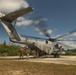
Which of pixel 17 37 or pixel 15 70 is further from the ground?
pixel 17 37

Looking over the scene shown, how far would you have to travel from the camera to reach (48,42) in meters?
34.9

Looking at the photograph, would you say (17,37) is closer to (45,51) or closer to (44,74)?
(45,51)

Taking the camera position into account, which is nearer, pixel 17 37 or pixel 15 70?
pixel 15 70

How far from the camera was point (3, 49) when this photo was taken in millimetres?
50781

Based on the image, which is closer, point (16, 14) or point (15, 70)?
point (15, 70)

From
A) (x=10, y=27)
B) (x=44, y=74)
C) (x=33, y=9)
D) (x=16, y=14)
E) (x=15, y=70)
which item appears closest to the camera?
(x=44, y=74)

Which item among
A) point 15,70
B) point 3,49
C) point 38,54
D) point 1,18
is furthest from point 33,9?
point 3,49

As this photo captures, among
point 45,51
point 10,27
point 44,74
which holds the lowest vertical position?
point 44,74

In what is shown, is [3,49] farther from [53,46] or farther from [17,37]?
[17,37]

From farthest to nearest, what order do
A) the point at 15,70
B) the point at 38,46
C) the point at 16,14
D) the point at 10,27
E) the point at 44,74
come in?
the point at 38,46
the point at 10,27
the point at 16,14
the point at 15,70
the point at 44,74

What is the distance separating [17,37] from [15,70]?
43.7ft

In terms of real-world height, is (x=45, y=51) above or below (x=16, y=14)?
below

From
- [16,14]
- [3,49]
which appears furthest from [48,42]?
[3,49]

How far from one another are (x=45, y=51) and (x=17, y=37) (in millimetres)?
7320
